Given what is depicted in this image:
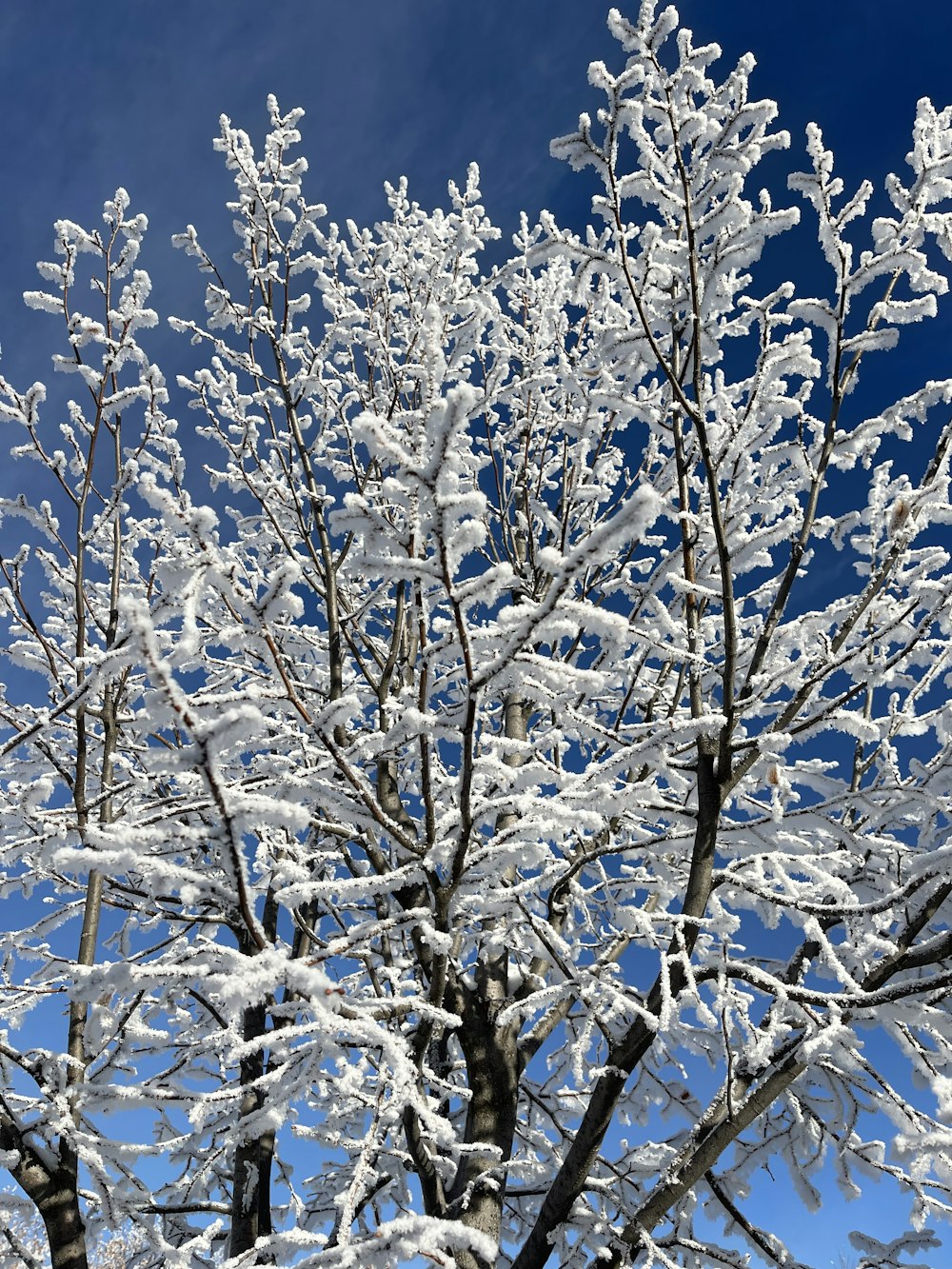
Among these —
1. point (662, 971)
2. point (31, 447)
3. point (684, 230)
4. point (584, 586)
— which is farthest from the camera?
point (584, 586)

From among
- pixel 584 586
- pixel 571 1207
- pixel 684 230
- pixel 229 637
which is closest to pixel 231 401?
pixel 584 586

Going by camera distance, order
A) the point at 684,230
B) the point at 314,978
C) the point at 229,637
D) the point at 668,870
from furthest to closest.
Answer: the point at 668,870, the point at 684,230, the point at 229,637, the point at 314,978

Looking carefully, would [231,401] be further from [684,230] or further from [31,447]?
[684,230]

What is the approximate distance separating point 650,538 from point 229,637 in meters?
3.27

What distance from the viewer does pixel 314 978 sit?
1.67m

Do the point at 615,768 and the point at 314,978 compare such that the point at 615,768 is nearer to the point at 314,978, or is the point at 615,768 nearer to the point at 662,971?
the point at 662,971

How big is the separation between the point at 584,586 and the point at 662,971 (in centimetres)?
268

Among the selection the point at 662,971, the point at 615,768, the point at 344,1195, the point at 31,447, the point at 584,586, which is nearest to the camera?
the point at 344,1195

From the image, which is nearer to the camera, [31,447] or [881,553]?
[881,553]

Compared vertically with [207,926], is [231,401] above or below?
above

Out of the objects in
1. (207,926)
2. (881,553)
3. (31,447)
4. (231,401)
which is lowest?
(207,926)

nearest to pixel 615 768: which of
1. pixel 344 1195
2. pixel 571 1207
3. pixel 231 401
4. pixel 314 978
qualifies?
pixel 314 978

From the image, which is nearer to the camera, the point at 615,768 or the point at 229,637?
the point at 229,637

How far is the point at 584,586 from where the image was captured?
5133 millimetres
